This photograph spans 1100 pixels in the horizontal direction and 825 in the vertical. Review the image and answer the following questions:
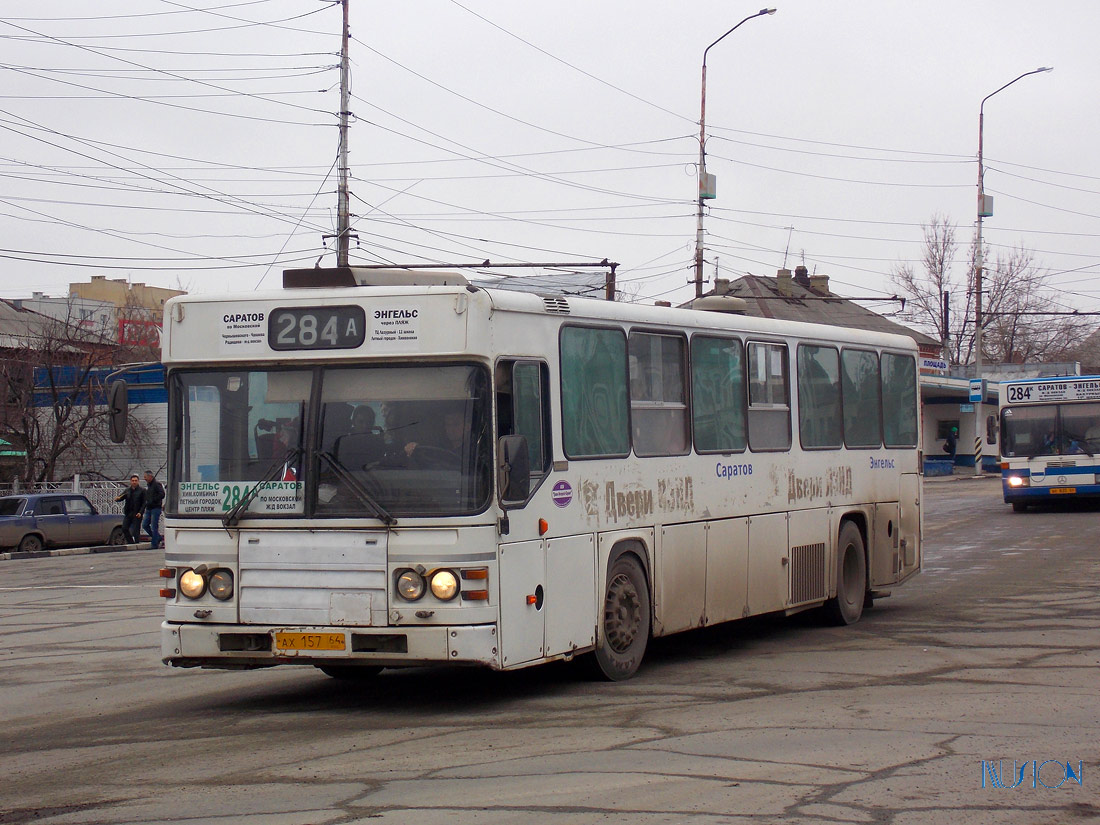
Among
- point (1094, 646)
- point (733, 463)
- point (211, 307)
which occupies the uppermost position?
point (211, 307)

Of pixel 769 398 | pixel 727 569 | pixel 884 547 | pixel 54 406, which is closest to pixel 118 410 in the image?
pixel 727 569

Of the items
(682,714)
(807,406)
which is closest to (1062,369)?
(807,406)

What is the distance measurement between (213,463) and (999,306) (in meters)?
Result: 73.1

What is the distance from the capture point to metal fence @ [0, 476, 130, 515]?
1507 inches

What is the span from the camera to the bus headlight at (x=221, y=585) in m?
8.98

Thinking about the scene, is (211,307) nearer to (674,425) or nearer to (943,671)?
(674,425)

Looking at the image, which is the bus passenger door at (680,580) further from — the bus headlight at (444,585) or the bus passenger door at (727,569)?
the bus headlight at (444,585)

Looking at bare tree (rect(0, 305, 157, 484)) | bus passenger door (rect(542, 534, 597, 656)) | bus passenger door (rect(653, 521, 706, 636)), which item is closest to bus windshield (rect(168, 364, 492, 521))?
bus passenger door (rect(542, 534, 597, 656))

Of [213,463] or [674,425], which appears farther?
[674,425]

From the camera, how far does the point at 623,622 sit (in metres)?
10.2

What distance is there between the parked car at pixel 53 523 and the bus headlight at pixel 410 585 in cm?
2502

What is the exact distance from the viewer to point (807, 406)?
1315 centimetres

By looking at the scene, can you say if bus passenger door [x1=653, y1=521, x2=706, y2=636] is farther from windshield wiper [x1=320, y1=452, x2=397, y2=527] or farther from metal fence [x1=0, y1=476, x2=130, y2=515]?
metal fence [x1=0, y1=476, x2=130, y2=515]

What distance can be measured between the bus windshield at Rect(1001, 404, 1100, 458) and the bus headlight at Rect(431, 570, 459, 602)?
2799cm
